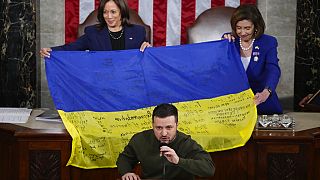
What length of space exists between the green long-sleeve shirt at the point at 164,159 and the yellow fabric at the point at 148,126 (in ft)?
2.22

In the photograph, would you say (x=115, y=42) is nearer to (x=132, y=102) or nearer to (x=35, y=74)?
(x=132, y=102)

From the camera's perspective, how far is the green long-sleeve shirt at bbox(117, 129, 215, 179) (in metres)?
4.17

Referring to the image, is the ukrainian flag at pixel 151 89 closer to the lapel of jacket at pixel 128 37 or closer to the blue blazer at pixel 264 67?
the blue blazer at pixel 264 67

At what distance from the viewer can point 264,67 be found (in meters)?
5.59

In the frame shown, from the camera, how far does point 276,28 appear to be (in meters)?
7.71

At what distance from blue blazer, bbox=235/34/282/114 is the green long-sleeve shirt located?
1336 millimetres

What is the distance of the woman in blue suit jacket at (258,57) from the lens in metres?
5.41

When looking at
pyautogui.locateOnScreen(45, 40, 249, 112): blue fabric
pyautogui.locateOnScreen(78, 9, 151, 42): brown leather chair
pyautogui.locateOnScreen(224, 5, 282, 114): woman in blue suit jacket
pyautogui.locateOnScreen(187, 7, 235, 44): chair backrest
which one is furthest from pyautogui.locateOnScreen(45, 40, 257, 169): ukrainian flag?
pyautogui.locateOnScreen(78, 9, 151, 42): brown leather chair

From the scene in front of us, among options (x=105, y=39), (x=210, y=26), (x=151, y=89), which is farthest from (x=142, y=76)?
(x=210, y=26)

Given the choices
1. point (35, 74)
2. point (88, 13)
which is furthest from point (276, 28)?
point (35, 74)

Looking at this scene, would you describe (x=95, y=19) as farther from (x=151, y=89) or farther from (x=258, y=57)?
(x=258, y=57)

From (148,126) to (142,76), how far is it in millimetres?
390

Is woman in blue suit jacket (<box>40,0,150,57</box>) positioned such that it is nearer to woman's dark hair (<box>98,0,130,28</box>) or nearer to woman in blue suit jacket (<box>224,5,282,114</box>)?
woman's dark hair (<box>98,0,130,28</box>)

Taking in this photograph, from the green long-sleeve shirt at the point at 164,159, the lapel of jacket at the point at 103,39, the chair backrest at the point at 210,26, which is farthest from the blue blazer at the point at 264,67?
the chair backrest at the point at 210,26
